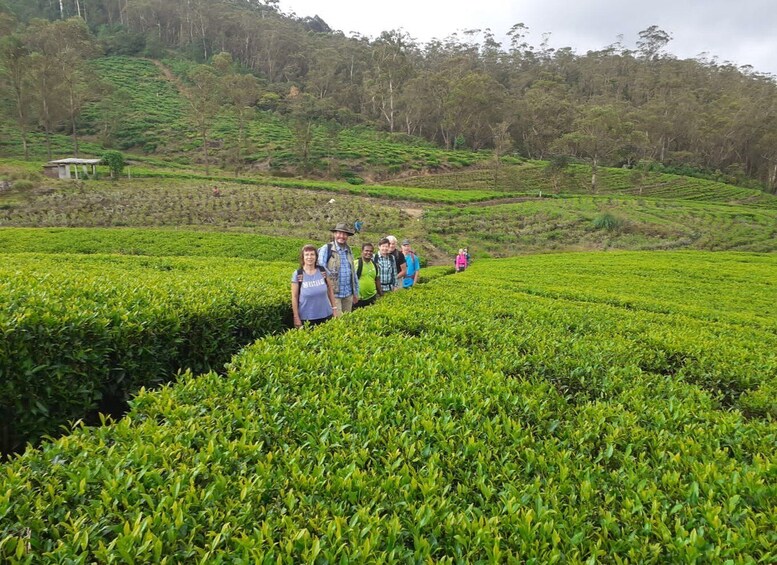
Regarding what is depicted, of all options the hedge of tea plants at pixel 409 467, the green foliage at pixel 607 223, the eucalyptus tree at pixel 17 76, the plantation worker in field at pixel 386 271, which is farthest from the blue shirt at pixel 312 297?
the eucalyptus tree at pixel 17 76

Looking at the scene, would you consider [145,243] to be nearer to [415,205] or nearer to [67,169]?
[67,169]

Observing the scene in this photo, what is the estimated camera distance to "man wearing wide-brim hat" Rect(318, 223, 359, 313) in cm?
696

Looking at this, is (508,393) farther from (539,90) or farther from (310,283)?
(539,90)

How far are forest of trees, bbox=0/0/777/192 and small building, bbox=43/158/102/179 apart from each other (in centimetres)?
1382

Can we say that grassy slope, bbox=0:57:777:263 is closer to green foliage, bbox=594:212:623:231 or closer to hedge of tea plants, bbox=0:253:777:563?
green foliage, bbox=594:212:623:231

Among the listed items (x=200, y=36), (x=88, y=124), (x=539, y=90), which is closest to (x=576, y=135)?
(x=539, y=90)

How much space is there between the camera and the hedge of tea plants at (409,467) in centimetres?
188

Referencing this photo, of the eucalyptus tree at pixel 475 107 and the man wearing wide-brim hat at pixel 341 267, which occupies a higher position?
the eucalyptus tree at pixel 475 107

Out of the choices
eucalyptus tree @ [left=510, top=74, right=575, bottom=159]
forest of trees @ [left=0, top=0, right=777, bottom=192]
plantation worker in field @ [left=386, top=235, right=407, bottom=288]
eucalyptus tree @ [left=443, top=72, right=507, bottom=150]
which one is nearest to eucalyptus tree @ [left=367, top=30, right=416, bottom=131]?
forest of trees @ [left=0, top=0, right=777, bottom=192]

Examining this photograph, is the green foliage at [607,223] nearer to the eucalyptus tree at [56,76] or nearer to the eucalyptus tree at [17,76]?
the eucalyptus tree at [56,76]

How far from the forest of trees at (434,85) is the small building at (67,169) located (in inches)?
544

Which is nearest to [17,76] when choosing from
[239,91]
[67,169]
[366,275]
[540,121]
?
[67,169]

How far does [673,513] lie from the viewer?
2.20 metres

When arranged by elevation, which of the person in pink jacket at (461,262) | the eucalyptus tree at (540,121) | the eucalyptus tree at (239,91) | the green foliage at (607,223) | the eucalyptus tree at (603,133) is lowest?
the person in pink jacket at (461,262)
